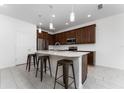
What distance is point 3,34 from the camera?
4391 mm

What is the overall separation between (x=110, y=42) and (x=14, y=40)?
5.20 m

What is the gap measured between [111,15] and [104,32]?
0.90m

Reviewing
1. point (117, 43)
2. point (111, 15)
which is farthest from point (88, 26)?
point (117, 43)

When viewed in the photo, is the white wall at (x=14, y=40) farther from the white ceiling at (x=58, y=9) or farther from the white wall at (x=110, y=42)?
the white wall at (x=110, y=42)

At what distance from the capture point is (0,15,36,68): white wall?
4.38m

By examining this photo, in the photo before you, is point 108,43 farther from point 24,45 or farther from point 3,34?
point 3,34

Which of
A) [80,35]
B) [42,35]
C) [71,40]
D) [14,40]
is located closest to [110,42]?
[80,35]

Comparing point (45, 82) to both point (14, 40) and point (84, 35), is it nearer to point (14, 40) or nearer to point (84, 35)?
point (14, 40)

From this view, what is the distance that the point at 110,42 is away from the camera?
4562mm

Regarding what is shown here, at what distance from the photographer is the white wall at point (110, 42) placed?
4223 mm

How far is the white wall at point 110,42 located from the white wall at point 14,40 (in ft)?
13.6

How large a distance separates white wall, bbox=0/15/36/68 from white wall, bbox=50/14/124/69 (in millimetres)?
4143

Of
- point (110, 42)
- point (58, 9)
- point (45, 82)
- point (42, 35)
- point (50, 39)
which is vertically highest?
point (58, 9)

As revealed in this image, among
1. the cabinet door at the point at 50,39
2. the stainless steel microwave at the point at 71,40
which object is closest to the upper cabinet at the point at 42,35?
the cabinet door at the point at 50,39
